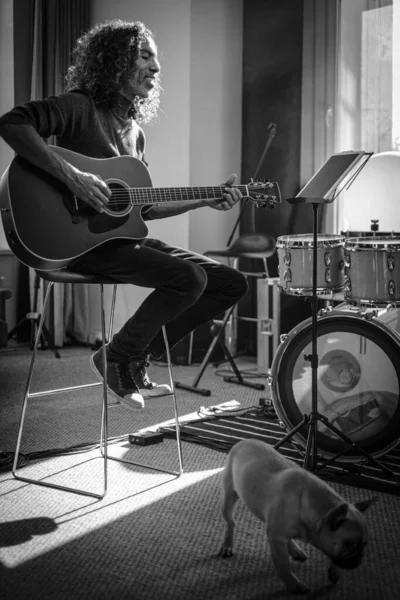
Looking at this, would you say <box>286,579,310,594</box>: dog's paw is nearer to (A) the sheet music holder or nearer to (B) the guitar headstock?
(A) the sheet music holder

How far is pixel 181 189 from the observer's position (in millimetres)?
2801

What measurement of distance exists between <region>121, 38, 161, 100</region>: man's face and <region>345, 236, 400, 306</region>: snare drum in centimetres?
107

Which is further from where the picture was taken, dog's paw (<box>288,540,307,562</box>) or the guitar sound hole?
the guitar sound hole

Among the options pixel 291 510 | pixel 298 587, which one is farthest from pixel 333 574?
pixel 291 510

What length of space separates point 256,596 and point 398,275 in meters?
1.56

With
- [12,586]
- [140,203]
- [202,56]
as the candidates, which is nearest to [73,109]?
[140,203]

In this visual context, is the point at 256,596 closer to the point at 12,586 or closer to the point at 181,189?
the point at 12,586

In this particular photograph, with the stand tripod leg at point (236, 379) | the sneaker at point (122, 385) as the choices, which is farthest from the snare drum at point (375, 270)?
the stand tripod leg at point (236, 379)

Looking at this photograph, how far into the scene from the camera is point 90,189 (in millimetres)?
2512

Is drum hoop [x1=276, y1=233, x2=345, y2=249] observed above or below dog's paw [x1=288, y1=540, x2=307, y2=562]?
above

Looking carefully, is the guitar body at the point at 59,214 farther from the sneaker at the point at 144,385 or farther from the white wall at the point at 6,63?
the white wall at the point at 6,63

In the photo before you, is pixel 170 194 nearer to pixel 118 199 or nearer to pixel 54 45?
pixel 118 199

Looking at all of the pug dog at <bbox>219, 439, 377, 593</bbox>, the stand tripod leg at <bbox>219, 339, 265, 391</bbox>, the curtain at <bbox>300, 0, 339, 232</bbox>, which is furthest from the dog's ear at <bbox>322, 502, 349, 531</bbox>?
the curtain at <bbox>300, 0, 339, 232</bbox>

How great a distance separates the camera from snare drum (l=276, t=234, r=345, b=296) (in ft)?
10.2
